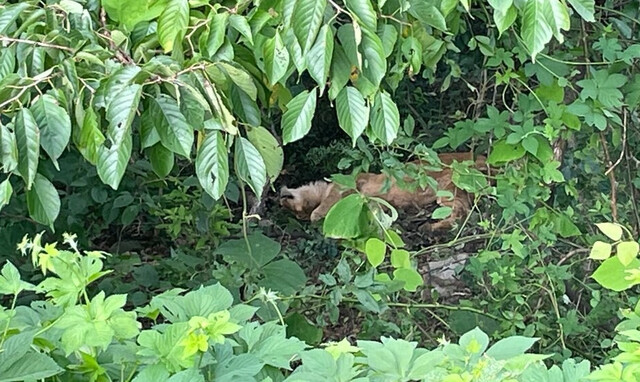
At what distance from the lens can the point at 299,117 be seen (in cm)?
98

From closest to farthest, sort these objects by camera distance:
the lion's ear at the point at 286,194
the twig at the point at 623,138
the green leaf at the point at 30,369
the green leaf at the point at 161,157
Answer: the green leaf at the point at 30,369 < the green leaf at the point at 161,157 < the twig at the point at 623,138 < the lion's ear at the point at 286,194

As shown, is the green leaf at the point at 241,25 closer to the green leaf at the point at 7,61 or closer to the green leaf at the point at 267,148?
the green leaf at the point at 267,148

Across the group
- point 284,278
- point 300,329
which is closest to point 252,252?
point 284,278

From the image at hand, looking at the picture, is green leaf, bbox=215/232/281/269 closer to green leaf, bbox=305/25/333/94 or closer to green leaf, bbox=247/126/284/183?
green leaf, bbox=247/126/284/183

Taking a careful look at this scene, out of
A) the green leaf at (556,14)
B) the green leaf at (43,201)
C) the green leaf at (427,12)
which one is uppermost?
the green leaf at (556,14)

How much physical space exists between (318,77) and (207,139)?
0.18 metres

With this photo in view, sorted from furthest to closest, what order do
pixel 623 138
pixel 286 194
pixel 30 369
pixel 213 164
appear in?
pixel 286 194 < pixel 623 138 < pixel 213 164 < pixel 30 369

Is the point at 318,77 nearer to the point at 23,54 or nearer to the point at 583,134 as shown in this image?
the point at 23,54

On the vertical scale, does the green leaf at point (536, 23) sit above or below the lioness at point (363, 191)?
above

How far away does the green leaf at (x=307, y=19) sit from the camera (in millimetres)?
862

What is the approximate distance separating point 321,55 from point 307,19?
0.16ft

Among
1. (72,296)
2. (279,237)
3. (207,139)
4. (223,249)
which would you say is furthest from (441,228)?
(72,296)

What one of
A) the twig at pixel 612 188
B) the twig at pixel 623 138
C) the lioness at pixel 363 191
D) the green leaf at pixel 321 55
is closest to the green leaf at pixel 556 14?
the green leaf at pixel 321 55

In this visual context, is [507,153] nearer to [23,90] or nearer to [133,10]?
[133,10]
